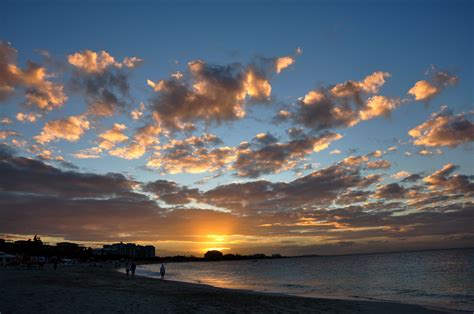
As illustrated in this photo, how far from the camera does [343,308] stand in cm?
2209

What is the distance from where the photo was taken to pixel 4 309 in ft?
49.6

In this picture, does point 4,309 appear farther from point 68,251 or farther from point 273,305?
point 68,251

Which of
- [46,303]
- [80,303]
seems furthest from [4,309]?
[80,303]

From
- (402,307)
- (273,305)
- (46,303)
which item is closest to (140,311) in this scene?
(46,303)

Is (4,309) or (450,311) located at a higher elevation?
(4,309)

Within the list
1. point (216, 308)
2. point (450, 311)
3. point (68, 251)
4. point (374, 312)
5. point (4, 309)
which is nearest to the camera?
point (4, 309)

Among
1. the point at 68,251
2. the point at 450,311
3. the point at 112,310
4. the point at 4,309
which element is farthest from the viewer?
the point at 68,251

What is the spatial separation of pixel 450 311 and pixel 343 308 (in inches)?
305

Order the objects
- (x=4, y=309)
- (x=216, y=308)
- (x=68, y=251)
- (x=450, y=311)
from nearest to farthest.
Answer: (x=4, y=309)
(x=216, y=308)
(x=450, y=311)
(x=68, y=251)

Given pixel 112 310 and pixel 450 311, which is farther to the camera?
pixel 450 311

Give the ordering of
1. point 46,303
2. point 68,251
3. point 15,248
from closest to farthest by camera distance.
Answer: point 46,303
point 15,248
point 68,251

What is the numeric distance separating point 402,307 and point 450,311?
2892 mm

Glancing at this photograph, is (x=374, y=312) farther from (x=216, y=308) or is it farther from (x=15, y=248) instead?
(x=15, y=248)

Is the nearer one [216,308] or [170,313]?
[170,313]
